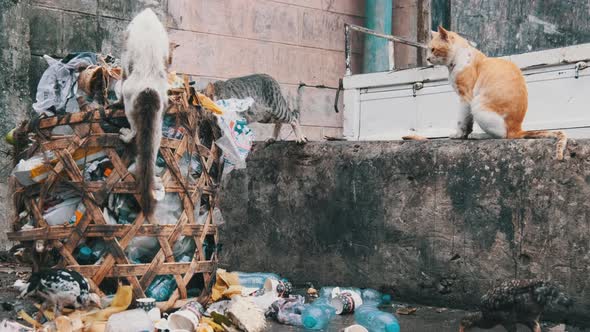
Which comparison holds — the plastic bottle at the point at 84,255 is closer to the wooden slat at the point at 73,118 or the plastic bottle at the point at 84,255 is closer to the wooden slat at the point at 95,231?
the wooden slat at the point at 95,231

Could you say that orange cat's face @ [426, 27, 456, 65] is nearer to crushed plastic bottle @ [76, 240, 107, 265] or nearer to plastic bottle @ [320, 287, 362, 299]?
plastic bottle @ [320, 287, 362, 299]

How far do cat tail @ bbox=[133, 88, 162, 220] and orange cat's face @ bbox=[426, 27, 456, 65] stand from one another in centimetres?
191

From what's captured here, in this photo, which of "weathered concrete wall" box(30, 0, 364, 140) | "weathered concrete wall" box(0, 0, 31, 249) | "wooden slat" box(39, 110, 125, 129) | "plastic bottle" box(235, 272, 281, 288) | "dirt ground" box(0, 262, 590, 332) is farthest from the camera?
"weathered concrete wall" box(30, 0, 364, 140)

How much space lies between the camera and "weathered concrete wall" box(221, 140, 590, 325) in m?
3.91

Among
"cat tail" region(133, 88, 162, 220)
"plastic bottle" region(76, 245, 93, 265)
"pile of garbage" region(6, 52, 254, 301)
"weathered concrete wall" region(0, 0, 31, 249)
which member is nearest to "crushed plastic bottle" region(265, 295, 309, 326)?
"pile of garbage" region(6, 52, 254, 301)

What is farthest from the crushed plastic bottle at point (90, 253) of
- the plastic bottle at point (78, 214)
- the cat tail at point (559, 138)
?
the cat tail at point (559, 138)

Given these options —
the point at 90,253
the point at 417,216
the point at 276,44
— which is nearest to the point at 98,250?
the point at 90,253

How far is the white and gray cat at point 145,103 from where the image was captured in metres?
3.64

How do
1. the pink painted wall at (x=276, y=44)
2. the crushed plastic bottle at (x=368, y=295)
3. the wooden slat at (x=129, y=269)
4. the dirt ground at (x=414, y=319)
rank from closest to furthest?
the wooden slat at (x=129, y=269)
the dirt ground at (x=414, y=319)
the crushed plastic bottle at (x=368, y=295)
the pink painted wall at (x=276, y=44)

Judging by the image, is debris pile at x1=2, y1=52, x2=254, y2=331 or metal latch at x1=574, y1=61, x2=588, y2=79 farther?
metal latch at x1=574, y1=61, x2=588, y2=79

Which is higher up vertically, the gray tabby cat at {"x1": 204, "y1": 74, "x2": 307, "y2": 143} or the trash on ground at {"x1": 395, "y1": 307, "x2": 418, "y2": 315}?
the gray tabby cat at {"x1": 204, "y1": 74, "x2": 307, "y2": 143}

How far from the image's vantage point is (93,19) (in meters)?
6.70

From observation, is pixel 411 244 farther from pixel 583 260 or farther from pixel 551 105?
pixel 551 105

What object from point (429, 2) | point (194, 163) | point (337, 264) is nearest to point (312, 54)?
point (429, 2)
